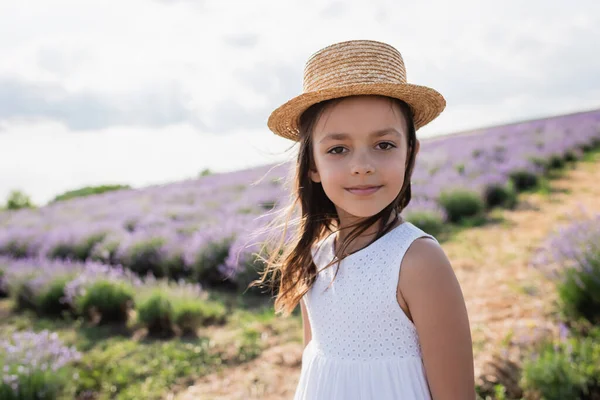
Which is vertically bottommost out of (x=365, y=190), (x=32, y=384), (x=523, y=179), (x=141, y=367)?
(x=141, y=367)

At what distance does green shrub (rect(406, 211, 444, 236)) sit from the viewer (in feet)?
23.9

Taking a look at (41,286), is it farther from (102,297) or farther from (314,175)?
(314,175)

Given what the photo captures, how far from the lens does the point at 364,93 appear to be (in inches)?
68.0

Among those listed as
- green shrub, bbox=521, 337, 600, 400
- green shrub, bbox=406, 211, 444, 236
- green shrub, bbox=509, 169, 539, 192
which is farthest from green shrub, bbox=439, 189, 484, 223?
green shrub, bbox=521, 337, 600, 400

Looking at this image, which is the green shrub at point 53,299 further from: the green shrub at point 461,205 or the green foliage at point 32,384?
the green shrub at point 461,205

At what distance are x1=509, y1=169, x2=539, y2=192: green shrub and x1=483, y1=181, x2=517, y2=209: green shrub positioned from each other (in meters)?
1.23

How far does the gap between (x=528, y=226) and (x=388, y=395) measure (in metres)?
6.40

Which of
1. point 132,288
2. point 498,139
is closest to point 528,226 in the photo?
point 132,288

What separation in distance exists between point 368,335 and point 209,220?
726 cm

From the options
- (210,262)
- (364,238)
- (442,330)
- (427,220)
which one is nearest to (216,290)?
(210,262)

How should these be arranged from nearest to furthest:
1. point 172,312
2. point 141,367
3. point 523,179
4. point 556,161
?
point 141,367, point 172,312, point 523,179, point 556,161

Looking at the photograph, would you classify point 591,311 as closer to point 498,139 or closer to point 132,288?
point 132,288

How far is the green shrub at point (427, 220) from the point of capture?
23.9 feet

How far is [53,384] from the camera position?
337 cm
